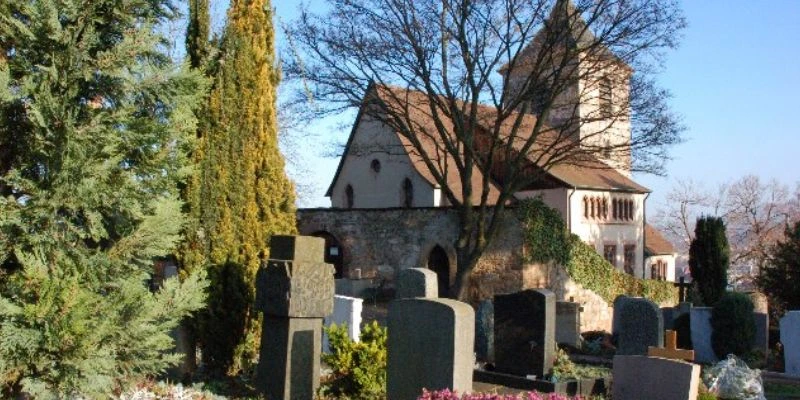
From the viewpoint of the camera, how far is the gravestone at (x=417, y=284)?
1245cm

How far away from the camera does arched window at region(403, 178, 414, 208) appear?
32688 millimetres

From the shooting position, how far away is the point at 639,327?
40.4ft

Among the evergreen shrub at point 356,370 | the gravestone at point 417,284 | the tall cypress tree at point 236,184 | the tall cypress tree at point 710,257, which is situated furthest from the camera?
the tall cypress tree at point 710,257

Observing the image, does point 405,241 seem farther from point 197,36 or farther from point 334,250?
point 197,36

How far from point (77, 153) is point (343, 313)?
6.53m

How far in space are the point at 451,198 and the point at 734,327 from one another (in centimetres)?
1028

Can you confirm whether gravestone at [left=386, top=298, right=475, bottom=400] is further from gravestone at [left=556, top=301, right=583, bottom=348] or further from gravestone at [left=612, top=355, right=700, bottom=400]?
gravestone at [left=556, top=301, right=583, bottom=348]

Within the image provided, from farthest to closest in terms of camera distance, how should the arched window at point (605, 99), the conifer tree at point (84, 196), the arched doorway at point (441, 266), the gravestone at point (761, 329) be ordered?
the arched doorway at point (441, 266)
the arched window at point (605, 99)
the gravestone at point (761, 329)
the conifer tree at point (84, 196)

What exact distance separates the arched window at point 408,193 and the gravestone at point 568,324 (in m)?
16.1

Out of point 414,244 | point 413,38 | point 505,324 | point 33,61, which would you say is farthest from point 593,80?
point 33,61

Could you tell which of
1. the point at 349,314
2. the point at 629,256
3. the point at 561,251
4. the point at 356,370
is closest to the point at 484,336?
the point at 349,314

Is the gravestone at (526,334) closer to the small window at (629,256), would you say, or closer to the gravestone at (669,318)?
the gravestone at (669,318)

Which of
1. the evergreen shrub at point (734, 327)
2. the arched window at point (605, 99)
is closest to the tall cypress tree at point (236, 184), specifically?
the evergreen shrub at point (734, 327)

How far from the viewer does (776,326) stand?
1983cm
